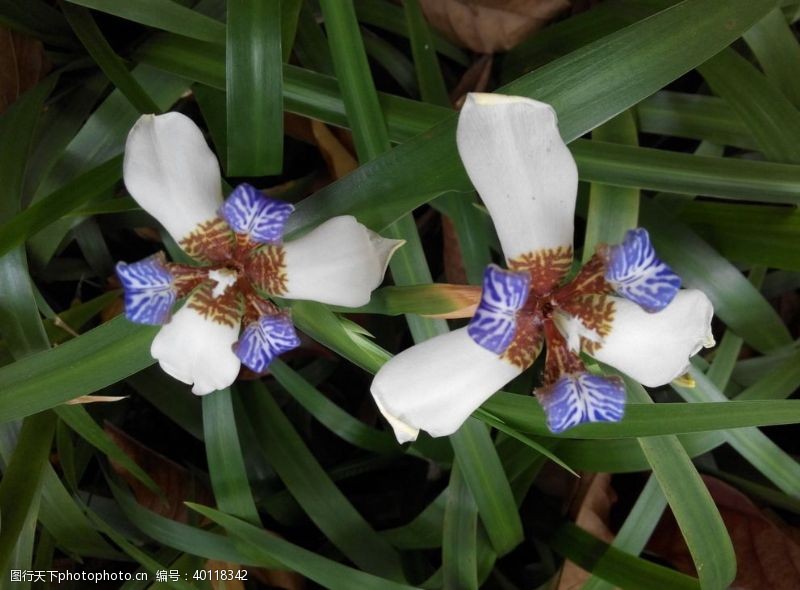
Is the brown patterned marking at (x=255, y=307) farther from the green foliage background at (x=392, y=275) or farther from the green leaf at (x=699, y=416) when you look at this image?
the green leaf at (x=699, y=416)

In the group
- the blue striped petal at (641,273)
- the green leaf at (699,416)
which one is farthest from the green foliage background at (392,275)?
the blue striped petal at (641,273)

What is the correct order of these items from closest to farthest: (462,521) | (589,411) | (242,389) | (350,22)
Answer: (589,411)
(350,22)
(462,521)
(242,389)

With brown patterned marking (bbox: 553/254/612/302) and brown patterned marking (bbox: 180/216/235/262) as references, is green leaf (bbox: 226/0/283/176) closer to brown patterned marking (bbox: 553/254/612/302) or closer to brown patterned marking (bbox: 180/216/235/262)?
brown patterned marking (bbox: 180/216/235/262)

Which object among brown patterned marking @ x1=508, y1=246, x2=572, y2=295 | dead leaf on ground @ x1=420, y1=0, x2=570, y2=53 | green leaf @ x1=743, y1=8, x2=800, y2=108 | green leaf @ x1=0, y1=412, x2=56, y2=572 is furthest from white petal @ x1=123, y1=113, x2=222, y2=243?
green leaf @ x1=743, y1=8, x2=800, y2=108

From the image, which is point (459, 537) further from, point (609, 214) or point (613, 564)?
point (609, 214)

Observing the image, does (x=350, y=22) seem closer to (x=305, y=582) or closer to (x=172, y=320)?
(x=172, y=320)

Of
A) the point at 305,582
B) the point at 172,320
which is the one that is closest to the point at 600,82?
the point at 172,320

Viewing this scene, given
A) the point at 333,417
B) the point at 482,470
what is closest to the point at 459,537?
the point at 482,470
